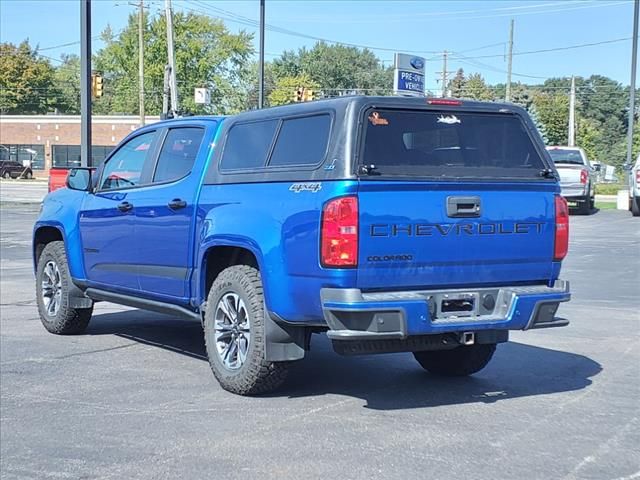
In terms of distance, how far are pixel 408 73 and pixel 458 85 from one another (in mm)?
79909

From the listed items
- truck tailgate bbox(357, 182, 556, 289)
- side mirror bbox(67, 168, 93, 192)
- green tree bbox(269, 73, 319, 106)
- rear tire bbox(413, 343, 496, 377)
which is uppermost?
green tree bbox(269, 73, 319, 106)

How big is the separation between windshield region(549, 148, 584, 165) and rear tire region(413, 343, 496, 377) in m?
21.6

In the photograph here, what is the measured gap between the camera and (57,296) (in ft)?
28.5

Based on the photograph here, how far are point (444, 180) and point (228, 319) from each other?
6.32 feet

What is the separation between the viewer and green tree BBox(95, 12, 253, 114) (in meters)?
84.3

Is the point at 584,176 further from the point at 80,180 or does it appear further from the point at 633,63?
the point at 80,180

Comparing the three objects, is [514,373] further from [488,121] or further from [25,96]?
[25,96]

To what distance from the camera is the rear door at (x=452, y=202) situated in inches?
210

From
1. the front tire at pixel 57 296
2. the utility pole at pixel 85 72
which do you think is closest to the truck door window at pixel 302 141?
the front tire at pixel 57 296

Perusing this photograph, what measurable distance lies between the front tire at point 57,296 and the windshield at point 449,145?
4189 millimetres

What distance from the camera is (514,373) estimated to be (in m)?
7.00

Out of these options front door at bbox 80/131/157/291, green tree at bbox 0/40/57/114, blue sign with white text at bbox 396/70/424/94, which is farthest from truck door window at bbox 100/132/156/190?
green tree at bbox 0/40/57/114

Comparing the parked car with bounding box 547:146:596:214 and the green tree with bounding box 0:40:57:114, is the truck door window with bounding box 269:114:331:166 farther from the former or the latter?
the green tree with bounding box 0:40:57:114

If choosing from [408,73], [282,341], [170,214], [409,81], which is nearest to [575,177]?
[409,81]
